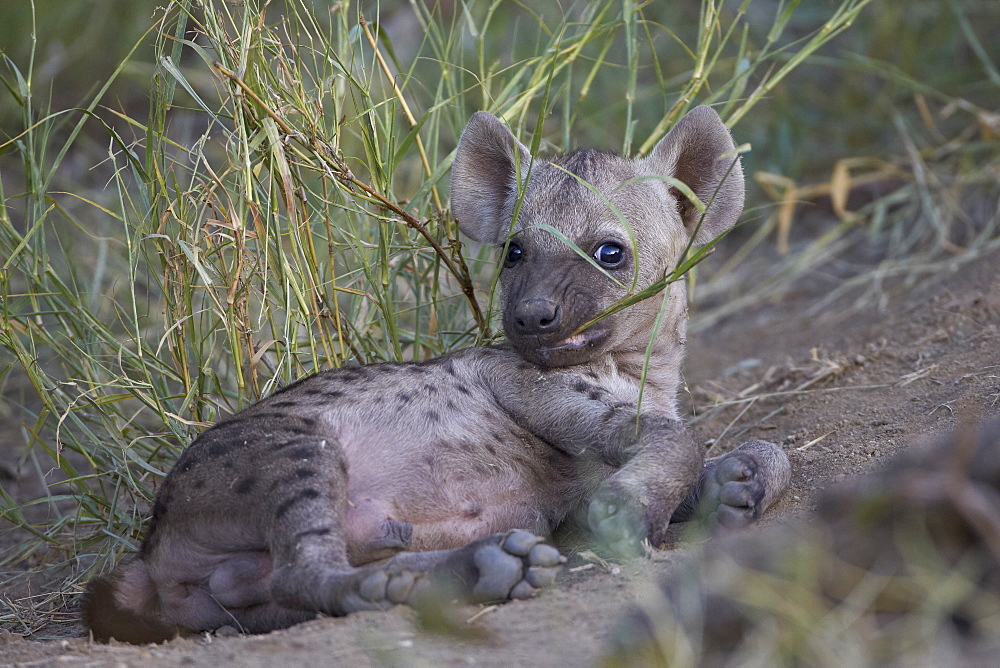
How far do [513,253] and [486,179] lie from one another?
0.47 meters

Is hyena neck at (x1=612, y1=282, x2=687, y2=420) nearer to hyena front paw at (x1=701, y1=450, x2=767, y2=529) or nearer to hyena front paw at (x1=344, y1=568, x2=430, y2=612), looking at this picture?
hyena front paw at (x1=701, y1=450, x2=767, y2=529)

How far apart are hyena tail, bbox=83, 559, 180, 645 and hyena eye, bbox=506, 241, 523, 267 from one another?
64.7 inches

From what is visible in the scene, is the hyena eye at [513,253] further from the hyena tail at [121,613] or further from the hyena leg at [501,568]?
the hyena tail at [121,613]

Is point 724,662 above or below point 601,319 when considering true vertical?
below

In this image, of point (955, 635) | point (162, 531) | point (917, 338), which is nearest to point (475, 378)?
point (162, 531)

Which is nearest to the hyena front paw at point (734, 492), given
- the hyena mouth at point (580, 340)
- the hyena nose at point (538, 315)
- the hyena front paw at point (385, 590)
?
the hyena mouth at point (580, 340)

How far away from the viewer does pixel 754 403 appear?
184 inches

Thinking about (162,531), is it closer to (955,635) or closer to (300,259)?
(300,259)

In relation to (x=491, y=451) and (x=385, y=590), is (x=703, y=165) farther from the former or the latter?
(x=385, y=590)

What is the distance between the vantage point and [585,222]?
3666 mm

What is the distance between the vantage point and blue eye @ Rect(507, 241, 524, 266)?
12.3 feet

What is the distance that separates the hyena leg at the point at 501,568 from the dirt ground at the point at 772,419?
0.05 m

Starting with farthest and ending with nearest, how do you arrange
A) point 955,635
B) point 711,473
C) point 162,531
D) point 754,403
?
point 754,403 → point 711,473 → point 162,531 → point 955,635

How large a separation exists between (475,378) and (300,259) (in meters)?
0.84
